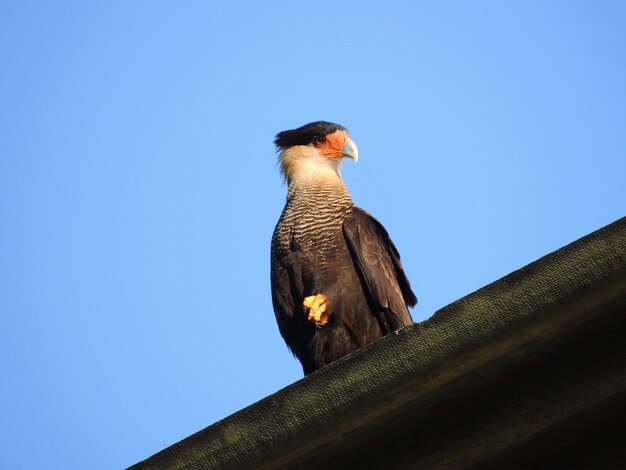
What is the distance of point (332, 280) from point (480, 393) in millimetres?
3667

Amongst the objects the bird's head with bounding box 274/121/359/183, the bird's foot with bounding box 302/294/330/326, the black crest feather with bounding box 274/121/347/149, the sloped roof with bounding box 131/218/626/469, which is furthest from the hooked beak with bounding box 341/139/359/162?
the sloped roof with bounding box 131/218/626/469

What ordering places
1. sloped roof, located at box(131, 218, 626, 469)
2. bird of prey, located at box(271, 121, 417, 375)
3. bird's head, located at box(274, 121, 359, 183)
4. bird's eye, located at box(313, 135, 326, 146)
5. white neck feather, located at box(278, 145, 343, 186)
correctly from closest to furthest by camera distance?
sloped roof, located at box(131, 218, 626, 469), bird of prey, located at box(271, 121, 417, 375), white neck feather, located at box(278, 145, 343, 186), bird's head, located at box(274, 121, 359, 183), bird's eye, located at box(313, 135, 326, 146)

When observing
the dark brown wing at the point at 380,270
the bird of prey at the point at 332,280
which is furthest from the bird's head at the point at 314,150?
the dark brown wing at the point at 380,270

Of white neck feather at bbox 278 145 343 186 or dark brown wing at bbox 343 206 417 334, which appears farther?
white neck feather at bbox 278 145 343 186

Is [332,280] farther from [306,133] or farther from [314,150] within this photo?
[306,133]

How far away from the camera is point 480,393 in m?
2.01

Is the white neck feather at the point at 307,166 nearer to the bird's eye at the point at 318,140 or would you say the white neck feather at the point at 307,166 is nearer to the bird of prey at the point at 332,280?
the bird's eye at the point at 318,140

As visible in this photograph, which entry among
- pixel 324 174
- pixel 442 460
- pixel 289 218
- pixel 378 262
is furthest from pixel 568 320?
pixel 324 174

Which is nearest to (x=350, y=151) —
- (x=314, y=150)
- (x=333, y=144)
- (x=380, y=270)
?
(x=333, y=144)

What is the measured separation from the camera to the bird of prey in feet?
18.2

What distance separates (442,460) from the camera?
6.59ft

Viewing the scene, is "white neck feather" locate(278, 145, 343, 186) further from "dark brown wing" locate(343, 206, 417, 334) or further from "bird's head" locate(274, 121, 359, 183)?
"dark brown wing" locate(343, 206, 417, 334)

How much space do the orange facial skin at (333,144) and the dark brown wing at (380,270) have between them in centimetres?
121

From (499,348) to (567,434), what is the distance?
0.26m
